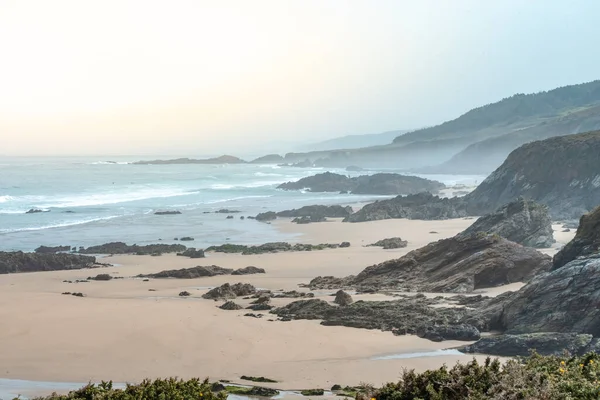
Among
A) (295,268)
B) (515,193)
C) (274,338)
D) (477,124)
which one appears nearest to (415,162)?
(477,124)

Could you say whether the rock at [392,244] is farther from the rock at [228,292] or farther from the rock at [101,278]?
the rock at [101,278]

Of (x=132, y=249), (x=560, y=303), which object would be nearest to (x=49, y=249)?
(x=132, y=249)

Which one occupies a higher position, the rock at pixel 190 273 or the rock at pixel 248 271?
the rock at pixel 190 273

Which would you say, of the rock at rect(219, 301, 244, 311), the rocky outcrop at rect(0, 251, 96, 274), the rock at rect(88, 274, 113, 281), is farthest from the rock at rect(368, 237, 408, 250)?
the rock at rect(219, 301, 244, 311)

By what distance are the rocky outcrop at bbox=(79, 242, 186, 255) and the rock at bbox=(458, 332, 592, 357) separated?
18.8 meters

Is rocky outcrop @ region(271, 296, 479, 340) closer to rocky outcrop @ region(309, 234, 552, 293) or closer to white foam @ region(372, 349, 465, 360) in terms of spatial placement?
white foam @ region(372, 349, 465, 360)

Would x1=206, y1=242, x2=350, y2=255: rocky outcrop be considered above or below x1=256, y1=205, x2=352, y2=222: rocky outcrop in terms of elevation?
below

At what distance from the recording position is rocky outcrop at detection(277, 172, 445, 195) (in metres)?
65.7

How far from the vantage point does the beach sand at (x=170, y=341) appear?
38.5 feet

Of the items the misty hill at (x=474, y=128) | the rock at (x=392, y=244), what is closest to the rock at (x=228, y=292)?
the rock at (x=392, y=244)

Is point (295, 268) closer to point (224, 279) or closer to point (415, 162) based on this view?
point (224, 279)

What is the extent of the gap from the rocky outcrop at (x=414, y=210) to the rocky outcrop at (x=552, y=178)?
4.97 feet

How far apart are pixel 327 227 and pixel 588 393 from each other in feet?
103

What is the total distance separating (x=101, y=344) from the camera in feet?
44.4
